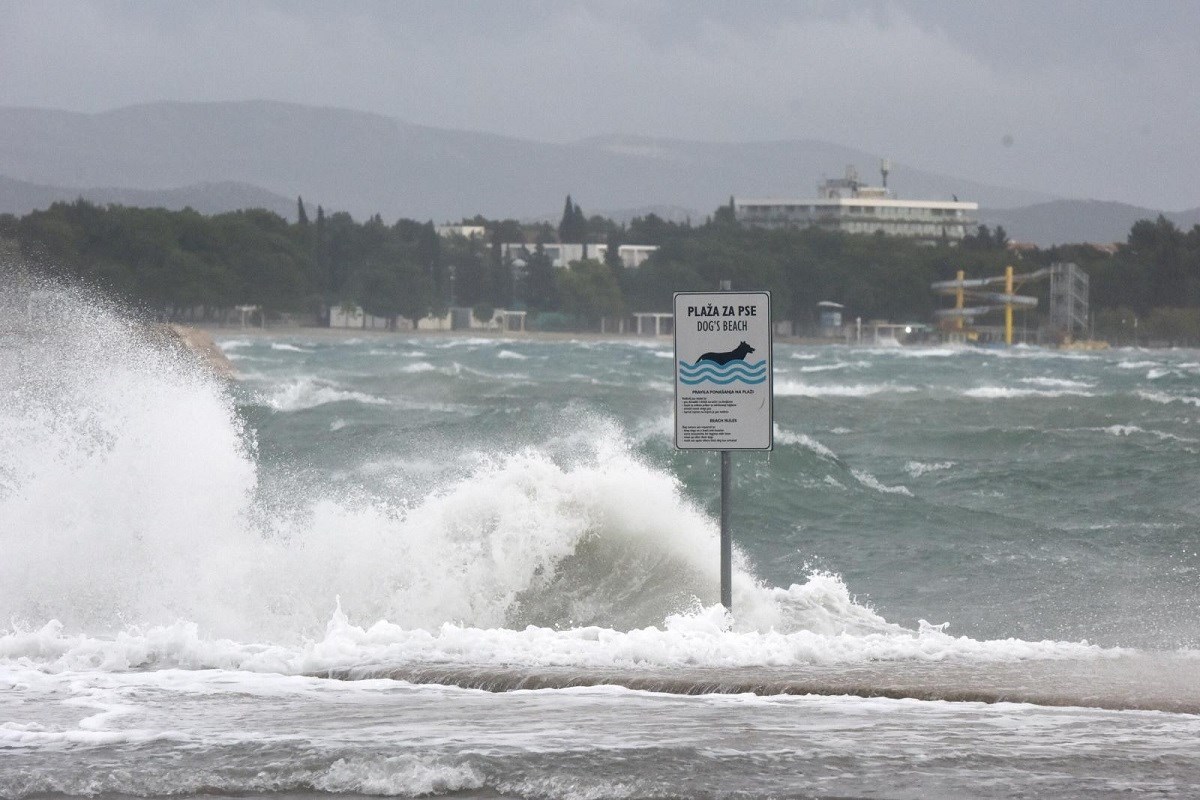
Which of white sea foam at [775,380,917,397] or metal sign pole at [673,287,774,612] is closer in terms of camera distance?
metal sign pole at [673,287,774,612]

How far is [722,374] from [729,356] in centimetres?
10

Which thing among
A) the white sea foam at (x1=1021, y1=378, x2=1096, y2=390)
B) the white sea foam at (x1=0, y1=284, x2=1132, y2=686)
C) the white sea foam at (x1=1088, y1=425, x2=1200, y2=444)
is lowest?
the white sea foam at (x1=1021, y1=378, x2=1096, y2=390)

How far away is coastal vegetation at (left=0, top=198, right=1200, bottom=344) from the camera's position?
15712 centimetres

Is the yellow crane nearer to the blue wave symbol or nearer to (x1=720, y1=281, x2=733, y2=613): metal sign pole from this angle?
(x1=720, y1=281, x2=733, y2=613): metal sign pole

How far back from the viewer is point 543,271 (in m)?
197

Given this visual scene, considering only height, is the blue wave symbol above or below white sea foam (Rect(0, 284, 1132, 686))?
above

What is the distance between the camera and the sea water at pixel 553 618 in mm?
6164

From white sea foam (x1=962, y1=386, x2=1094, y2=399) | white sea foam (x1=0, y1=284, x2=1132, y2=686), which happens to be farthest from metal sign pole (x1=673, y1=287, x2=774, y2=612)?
white sea foam (x1=962, y1=386, x2=1094, y2=399)

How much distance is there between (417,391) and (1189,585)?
37747mm

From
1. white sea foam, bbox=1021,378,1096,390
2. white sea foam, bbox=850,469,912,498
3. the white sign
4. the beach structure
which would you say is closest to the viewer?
the white sign

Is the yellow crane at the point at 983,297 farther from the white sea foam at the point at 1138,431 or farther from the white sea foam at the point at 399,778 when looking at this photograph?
the white sea foam at the point at 399,778

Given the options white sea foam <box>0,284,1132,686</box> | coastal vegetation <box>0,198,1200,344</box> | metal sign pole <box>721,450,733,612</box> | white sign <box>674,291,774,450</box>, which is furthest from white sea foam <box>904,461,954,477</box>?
coastal vegetation <box>0,198,1200,344</box>

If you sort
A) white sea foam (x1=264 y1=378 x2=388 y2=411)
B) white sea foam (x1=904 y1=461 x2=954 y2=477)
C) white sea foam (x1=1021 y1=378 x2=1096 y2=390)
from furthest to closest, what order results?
white sea foam (x1=1021 y1=378 x2=1096 y2=390) < white sea foam (x1=264 y1=378 x2=388 y2=411) < white sea foam (x1=904 y1=461 x2=954 y2=477)

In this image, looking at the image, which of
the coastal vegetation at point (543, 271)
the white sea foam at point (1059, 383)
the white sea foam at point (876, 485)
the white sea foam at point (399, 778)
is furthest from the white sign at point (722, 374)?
the coastal vegetation at point (543, 271)
